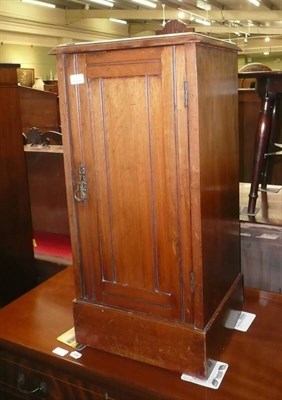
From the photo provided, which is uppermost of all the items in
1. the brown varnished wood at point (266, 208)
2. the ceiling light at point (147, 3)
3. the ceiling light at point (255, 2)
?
the ceiling light at point (147, 3)

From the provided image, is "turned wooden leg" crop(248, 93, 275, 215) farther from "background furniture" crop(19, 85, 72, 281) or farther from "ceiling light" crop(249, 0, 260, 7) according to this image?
"ceiling light" crop(249, 0, 260, 7)

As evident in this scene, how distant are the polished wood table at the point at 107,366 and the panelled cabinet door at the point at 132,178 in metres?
0.16

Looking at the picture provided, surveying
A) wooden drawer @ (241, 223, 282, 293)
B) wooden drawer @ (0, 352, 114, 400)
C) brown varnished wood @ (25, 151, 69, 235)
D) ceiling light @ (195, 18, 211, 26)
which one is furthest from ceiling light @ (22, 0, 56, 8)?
wooden drawer @ (0, 352, 114, 400)

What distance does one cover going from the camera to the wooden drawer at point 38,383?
1187 millimetres

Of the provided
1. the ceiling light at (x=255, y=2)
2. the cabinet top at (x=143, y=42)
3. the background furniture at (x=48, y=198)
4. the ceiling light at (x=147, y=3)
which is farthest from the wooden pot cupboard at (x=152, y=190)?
the ceiling light at (x=255, y=2)

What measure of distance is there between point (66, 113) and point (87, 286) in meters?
0.46

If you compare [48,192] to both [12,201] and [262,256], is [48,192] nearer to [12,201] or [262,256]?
[12,201]

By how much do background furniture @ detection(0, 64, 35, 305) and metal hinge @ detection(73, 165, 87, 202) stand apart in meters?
0.91

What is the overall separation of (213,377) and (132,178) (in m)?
A: 0.52

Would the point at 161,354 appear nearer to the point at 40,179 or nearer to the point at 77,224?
the point at 77,224

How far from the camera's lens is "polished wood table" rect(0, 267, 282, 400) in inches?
41.6

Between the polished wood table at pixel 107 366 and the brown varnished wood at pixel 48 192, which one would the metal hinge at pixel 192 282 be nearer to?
the polished wood table at pixel 107 366

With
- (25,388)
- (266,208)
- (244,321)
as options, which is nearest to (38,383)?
(25,388)

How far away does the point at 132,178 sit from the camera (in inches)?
41.9
